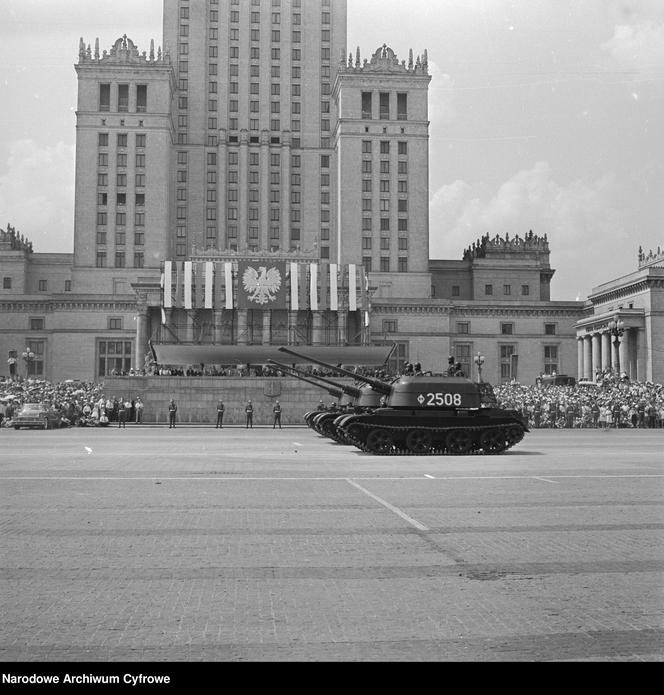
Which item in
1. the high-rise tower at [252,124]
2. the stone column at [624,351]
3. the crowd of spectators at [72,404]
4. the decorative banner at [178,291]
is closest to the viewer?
the crowd of spectators at [72,404]

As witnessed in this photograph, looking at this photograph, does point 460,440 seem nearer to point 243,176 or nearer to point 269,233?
point 269,233

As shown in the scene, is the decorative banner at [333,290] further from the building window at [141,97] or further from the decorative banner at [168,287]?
the building window at [141,97]

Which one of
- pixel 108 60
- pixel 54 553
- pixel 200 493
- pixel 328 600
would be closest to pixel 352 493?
pixel 200 493

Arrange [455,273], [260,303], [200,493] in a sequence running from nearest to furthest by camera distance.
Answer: [200,493] → [260,303] → [455,273]

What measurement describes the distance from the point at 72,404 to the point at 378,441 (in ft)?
92.1

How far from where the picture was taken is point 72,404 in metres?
51.3

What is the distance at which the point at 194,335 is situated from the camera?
81.0m

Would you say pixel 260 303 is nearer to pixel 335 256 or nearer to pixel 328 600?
pixel 335 256

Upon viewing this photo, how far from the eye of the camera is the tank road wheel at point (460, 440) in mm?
28094

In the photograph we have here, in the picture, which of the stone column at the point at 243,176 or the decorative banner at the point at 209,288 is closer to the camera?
the decorative banner at the point at 209,288

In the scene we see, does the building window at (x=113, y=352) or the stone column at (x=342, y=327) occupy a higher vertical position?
the stone column at (x=342, y=327)

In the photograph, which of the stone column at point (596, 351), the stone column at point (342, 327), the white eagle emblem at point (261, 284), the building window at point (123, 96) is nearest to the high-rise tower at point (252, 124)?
the building window at point (123, 96)

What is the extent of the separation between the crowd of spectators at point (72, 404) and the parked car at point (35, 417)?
47.1 inches

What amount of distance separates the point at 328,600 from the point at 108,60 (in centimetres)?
9552
